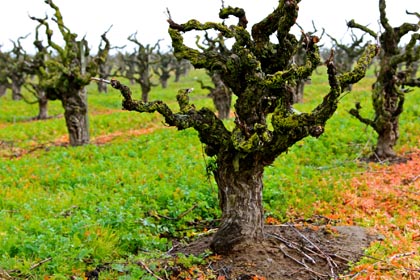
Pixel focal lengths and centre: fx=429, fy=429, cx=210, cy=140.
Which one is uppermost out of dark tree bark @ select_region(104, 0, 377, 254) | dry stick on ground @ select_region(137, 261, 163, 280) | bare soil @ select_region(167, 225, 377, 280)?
dark tree bark @ select_region(104, 0, 377, 254)

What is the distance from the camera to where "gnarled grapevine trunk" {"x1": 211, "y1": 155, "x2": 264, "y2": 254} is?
22.7 feet

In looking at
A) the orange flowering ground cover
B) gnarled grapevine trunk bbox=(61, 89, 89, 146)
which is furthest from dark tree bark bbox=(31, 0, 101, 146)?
the orange flowering ground cover

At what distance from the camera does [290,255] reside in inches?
273

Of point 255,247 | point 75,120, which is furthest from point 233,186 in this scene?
point 75,120

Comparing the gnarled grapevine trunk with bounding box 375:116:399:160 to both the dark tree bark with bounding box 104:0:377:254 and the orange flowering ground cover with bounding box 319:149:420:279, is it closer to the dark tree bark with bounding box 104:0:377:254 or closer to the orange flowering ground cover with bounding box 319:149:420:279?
the orange flowering ground cover with bounding box 319:149:420:279

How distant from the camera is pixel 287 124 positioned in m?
6.29

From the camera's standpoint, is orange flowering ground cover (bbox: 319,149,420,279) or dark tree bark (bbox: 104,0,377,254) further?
orange flowering ground cover (bbox: 319,149,420,279)

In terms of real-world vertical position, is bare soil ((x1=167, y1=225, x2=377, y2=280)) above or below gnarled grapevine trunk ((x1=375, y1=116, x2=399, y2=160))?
below

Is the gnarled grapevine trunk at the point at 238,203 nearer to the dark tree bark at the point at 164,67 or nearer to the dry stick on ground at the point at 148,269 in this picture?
the dry stick on ground at the point at 148,269

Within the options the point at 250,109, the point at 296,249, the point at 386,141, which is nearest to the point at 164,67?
the point at 386,141

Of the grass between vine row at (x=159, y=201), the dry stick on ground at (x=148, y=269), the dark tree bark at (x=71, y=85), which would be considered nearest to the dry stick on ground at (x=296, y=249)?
the grass between vine row at (x=159, y=201)

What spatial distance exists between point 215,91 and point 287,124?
61.1 feet

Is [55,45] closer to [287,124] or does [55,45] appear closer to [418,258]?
[287,124]

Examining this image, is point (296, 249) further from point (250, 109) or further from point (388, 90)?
point (388, 90)
